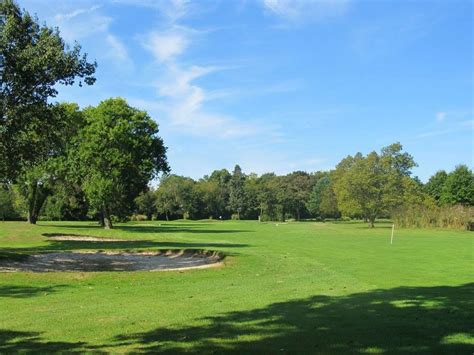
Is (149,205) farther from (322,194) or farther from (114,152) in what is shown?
(114,152)

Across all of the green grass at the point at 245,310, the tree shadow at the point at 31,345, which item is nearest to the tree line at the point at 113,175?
the green grass at the point at 245,310

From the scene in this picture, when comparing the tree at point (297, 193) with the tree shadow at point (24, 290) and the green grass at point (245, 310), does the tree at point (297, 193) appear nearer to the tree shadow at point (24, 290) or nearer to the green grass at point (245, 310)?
the green grass at point (245, 310)

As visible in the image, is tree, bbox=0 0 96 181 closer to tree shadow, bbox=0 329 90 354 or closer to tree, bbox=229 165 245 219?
tree shadow, bbox=0 329 90 354

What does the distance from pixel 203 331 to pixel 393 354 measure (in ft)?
10.2

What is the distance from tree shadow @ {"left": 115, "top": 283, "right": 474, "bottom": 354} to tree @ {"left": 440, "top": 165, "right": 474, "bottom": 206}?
87.8 meters

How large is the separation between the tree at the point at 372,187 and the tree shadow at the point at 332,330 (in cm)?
6779

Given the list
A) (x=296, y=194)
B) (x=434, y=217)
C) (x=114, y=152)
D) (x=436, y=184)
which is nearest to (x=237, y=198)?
(x=296, y=194)

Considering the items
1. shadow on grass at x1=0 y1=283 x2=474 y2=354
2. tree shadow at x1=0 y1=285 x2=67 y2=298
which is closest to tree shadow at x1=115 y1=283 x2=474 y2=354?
shadow on grass at x1=0 y1=283 x2=474 y2=354

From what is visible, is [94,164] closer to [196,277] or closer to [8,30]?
[8,30]

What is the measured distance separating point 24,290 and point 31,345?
7258 mm

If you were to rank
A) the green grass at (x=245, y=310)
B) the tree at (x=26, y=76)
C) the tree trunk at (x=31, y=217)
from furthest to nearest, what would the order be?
1. the tree trunk at (x=31, y=217)
2. the tree at (x=26, y=76)
3. the green grass at (x=245, y=310)

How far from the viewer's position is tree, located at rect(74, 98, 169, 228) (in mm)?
52625

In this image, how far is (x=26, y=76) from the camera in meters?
20.5

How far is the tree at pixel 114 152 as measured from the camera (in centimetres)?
5262
